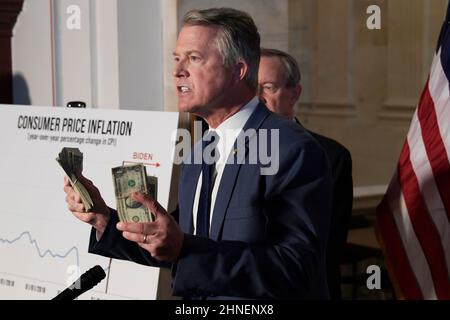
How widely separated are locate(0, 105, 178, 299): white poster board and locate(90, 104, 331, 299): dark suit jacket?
71 cm

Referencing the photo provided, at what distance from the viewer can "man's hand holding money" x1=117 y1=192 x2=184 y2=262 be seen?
7.98 feet

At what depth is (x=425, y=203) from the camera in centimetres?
300

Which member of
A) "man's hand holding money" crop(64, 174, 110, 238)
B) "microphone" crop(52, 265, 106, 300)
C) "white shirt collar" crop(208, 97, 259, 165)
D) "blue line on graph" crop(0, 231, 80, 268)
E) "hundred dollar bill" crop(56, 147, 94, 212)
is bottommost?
"microphone" crop(52, 265, 106, 300)

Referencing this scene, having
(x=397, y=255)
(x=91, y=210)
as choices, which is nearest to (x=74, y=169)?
(x=91, y=210)

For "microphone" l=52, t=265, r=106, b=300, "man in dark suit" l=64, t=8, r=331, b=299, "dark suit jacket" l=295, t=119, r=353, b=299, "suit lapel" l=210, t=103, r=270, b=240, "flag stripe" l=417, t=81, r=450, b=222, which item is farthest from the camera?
"dark suit jacket" l=295, t=119, r=353, b=299

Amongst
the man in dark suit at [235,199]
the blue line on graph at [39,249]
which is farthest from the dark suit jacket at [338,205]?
the blue line on graph at [39,249]

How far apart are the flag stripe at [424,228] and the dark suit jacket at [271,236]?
1.69ft

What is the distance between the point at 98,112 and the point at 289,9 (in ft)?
3.88

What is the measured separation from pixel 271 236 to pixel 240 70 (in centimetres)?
49

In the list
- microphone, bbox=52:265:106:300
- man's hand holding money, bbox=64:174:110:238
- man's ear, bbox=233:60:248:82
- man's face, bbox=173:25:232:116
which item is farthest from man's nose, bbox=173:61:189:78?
microphone, bbox=52:265:106:300

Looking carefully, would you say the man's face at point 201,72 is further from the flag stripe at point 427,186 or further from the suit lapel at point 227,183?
the flag stripe at point 427,186

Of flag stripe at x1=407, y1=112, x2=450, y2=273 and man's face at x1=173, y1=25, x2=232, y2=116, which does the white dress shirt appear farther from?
flag stripe at x1=407, y1=112, x2=450, y2=273

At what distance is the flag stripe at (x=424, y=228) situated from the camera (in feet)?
9.71

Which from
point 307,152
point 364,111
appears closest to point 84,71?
point 364,111
